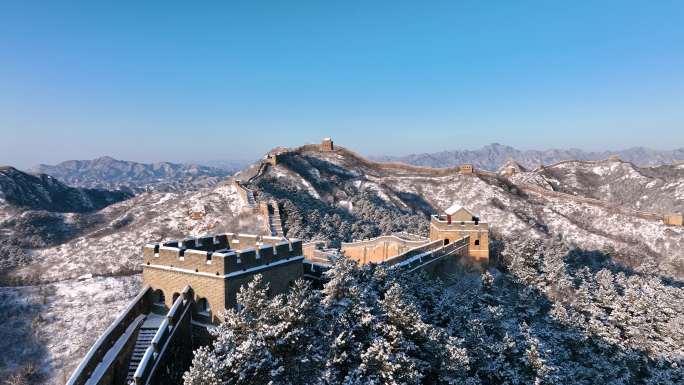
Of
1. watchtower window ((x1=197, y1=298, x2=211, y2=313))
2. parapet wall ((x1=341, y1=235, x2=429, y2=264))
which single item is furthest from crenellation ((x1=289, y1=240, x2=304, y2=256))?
parapet wall ((x1=341, y1=235, x2=429, y2=264))

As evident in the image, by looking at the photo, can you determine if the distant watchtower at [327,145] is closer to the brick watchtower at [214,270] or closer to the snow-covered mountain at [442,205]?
the snow-covered mountain at [442,205]

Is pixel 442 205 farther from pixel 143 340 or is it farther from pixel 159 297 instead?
pixel 143 340

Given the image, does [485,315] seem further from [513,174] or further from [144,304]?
[513,174]

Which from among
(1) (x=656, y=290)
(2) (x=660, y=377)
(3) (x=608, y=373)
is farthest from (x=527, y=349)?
(1) (x=656, y=290)

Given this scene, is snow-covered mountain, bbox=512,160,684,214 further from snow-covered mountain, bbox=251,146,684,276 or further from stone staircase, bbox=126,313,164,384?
stone staircase, bbox=126,313,164,384

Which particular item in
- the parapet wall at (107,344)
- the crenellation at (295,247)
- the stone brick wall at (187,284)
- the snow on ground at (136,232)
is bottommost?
the snow on ground at (136,232)

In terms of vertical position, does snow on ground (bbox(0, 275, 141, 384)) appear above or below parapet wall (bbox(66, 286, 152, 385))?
below

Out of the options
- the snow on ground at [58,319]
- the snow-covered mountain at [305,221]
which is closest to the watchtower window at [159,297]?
the snow on ground at [58,319]
